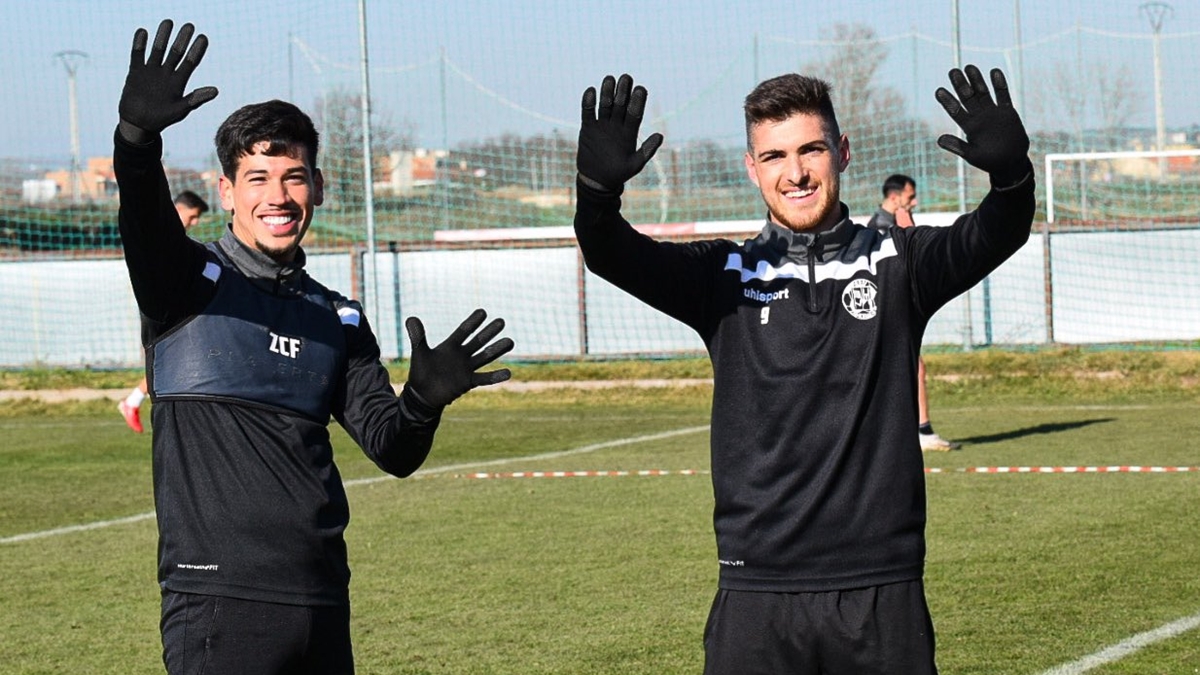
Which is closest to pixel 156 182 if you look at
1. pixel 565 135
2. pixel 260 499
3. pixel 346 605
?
pixel 260 499

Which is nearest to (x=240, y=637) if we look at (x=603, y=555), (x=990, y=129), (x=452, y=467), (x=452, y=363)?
(x=452, y=363)

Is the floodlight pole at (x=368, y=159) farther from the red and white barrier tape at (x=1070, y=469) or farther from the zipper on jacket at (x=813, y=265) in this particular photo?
the zipper on jacket at (x=813, y=265)

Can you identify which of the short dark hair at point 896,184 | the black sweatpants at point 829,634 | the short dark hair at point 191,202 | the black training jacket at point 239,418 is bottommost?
the black sweatpants at point 829,634

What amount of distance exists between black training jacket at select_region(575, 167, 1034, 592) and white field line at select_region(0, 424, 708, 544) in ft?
24.8

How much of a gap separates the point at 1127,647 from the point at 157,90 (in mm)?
4710

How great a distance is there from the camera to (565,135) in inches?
992

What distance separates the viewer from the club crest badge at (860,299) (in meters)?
3.98

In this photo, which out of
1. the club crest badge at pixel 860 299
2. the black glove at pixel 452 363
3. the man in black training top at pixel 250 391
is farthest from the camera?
the black glove at pixel 452 363

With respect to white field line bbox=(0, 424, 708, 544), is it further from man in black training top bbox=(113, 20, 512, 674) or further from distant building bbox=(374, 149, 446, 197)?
distant building bbox=(374, 149, 446, 197)

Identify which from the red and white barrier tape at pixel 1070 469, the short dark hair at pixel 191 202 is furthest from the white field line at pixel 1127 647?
the short dark hair at pixel 191 202

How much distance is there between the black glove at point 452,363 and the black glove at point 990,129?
1.18m

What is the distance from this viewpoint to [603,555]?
933 cm

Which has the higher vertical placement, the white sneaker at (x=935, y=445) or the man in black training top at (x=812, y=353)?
the man in black training top at (x=812, y=353)

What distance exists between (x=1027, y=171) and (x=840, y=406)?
2.23 ft
